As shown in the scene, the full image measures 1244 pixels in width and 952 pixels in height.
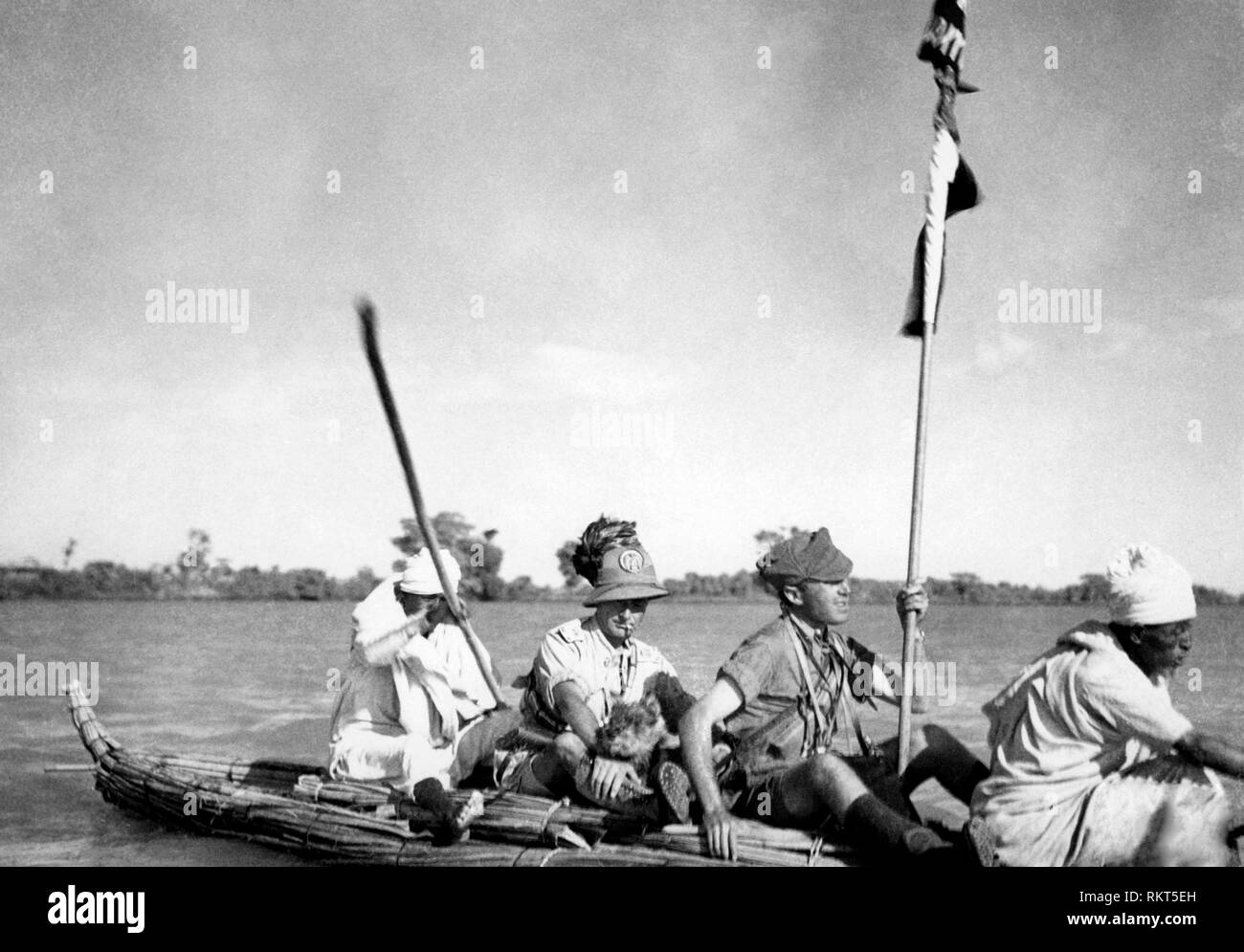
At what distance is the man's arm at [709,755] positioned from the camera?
13.0ft

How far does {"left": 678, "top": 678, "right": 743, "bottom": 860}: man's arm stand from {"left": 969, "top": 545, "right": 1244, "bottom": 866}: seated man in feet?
2.61

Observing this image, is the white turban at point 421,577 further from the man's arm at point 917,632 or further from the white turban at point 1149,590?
the white turban at point 1149,590

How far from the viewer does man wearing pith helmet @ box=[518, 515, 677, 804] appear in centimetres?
489

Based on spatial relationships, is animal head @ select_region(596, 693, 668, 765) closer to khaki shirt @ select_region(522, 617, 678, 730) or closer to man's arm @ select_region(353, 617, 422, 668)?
khaki shirt @ select_region(522, 617, 678, 730)

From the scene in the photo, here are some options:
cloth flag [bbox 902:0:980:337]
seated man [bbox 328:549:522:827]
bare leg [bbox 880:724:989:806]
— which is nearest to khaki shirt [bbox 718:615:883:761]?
bare leg [bbox 880:724:989:806]

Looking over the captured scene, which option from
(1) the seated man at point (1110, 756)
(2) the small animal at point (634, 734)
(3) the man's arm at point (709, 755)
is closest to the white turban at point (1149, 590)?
(1) the seated man at point (1110, 756)

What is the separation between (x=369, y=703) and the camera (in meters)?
5.39

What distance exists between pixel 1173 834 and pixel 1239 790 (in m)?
3.21

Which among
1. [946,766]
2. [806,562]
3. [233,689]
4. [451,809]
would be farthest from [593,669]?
[233,689]

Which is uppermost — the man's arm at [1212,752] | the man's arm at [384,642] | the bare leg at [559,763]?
the man's arm at [384,642]

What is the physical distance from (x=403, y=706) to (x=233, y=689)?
39.3 ft

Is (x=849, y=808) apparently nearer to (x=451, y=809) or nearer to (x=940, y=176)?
(x=451, y=809)
